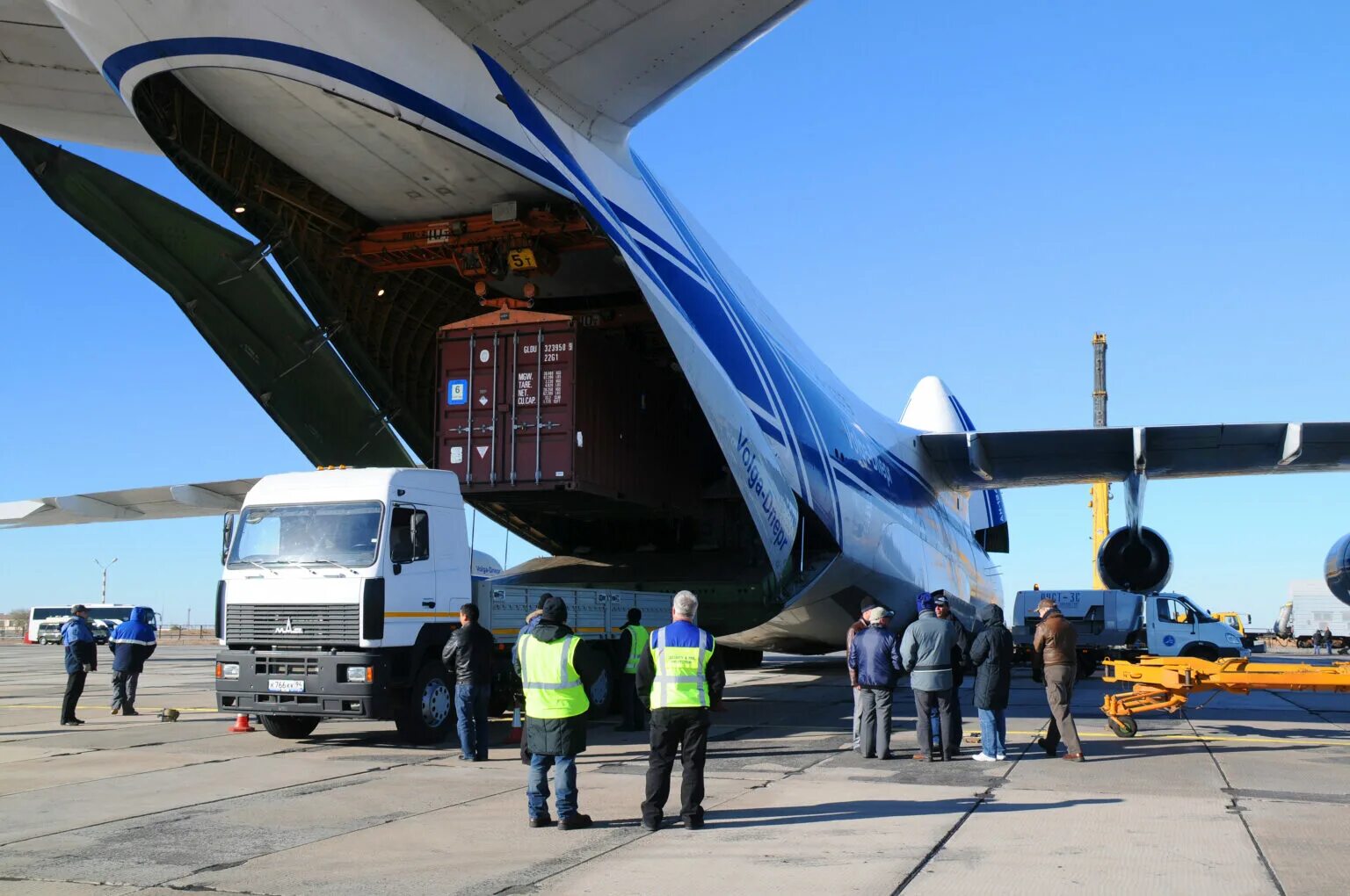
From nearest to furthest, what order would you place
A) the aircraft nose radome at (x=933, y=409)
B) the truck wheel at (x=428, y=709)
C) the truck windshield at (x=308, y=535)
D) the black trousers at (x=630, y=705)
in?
the truck windshield at (x=308, y=535), the truck wheel at (x=428, y=709), the black trousers at (x=630, y=705), the aircraft nose radome at (x=933, y=409)

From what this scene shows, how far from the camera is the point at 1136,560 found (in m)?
21.0

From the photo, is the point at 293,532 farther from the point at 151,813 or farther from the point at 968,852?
the point at 968,852

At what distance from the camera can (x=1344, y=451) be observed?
2119 cm

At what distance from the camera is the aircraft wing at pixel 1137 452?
831 inches

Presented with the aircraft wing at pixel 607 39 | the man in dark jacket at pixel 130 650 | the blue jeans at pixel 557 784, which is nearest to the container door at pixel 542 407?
the aircraft wing at pixel 607 39

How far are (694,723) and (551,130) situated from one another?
6.81 metres

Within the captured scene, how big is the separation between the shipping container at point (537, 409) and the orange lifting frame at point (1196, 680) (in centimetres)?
694

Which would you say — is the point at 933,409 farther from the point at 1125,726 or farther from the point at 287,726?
the point at 287,726

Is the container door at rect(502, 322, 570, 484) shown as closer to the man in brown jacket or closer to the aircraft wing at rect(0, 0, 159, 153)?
the aircraft wing at rect(0, 0, 159, 153)

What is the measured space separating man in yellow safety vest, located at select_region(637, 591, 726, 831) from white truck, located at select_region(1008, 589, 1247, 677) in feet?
71.1

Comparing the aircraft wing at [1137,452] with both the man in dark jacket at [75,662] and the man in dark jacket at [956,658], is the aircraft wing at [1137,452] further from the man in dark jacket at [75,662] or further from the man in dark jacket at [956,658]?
the man in dark jacket at [75,662]

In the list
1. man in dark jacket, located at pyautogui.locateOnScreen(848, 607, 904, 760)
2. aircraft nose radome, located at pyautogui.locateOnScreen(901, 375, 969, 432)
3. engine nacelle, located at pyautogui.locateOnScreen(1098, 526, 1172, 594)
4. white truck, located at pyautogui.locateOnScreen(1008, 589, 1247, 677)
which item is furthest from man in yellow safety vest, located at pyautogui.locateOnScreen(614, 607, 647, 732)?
aircraft nose radome, located at pyautogui.locateOnScreen(901, 375, 969, 432)

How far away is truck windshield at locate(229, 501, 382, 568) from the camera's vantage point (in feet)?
38.7

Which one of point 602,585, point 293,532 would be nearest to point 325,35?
point 293,532
